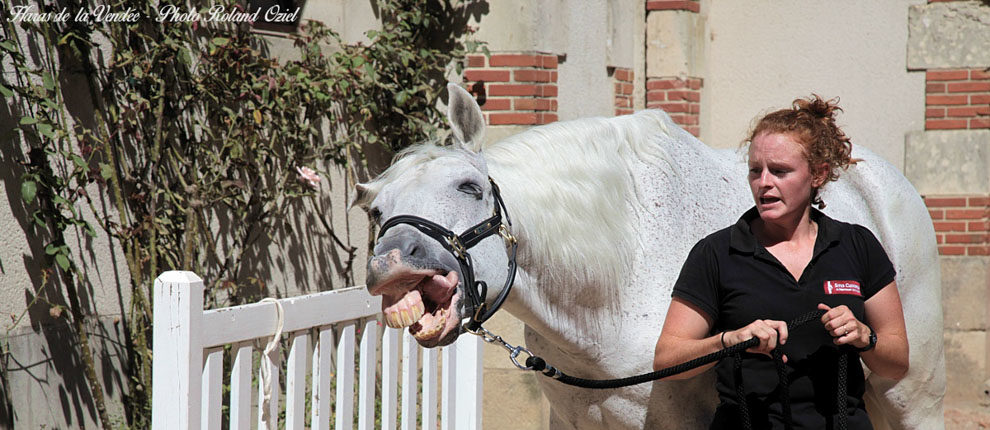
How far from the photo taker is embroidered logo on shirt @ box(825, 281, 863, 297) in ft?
7.43

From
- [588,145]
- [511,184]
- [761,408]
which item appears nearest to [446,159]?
[511,184]

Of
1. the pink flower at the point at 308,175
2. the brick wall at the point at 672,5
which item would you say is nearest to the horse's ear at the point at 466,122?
the pink flower at the point at 308,175

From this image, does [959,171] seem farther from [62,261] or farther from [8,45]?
[8,45]

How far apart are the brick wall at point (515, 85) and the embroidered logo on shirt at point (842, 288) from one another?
3065mm

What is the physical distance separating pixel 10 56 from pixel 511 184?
2.29 metres

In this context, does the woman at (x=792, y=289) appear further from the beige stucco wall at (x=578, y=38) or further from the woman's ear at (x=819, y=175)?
the beige stucco wall at (x=578, y=38)

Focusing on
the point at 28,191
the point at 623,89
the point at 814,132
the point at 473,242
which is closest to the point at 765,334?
the point at 814,132

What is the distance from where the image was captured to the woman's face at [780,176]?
7.43 ft

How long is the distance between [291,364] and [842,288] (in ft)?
4.71

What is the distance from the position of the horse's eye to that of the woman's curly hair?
69 centimetres

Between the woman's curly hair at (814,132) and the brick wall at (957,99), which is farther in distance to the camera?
the brick wall at (957,99)

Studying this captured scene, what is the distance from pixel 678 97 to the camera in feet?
21.1

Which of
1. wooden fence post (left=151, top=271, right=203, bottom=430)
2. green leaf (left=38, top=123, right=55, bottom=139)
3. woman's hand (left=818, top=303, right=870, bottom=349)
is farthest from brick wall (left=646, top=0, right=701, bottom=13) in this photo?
wooden fence post (left=151, top=271, right=203, bottom=430)

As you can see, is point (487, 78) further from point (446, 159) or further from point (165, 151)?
point (446, 159)
